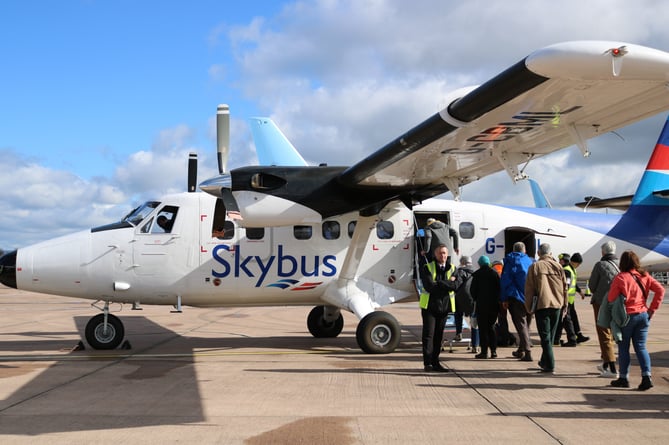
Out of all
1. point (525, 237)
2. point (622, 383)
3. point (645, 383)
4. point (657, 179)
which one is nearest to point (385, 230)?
point (525, 237)

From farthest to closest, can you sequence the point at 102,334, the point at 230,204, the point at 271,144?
1. the point at 271,144
2. the point at 102,334
3. the point at 230,204

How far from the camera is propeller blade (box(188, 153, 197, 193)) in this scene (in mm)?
12352

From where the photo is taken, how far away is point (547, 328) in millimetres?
8578

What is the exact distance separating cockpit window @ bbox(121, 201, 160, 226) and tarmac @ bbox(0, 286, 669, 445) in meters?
2.26

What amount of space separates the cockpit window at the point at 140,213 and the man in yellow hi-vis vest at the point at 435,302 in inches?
203

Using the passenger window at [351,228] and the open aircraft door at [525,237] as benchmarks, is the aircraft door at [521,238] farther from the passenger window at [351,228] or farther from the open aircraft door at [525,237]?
the passenger window at [351,228]

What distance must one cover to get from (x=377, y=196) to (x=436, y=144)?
8.70ft

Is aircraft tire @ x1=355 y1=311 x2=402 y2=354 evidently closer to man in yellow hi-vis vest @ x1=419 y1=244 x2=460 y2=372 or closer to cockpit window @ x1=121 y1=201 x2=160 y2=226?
man in yellow hi-vis vest @ x1=419 y1=244 x2=460 y2=372

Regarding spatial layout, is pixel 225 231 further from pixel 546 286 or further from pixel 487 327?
pixel 546 286

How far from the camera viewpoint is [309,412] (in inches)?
256

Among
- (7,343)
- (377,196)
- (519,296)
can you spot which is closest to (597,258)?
(519,296)

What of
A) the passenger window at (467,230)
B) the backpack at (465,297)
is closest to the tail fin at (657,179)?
the passenger window at (467,230)

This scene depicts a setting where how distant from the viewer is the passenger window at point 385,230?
1184 cm

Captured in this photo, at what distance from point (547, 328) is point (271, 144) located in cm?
1028
